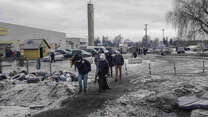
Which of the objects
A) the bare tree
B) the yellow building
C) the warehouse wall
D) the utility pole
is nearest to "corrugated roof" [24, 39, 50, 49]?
the yellow building

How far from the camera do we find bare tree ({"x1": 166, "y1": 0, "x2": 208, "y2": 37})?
3030 centimetres

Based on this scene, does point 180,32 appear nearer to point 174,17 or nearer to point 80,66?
point 174,17

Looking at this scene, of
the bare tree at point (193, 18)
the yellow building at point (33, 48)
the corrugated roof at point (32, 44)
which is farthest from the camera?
the yellow building at point (33, 48)

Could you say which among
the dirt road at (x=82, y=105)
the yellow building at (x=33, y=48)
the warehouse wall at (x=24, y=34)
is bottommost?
the dirt road at (x=82, y=105)

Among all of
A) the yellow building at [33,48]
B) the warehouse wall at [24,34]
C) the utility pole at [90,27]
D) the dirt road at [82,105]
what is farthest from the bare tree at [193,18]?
the utility pole at [90,27]

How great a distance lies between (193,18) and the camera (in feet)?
100

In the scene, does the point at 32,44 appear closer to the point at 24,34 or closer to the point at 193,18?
the point at 24,34

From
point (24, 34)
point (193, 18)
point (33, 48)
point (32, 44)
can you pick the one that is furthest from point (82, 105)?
point (24, 34)

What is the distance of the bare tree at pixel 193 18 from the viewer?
3030cm

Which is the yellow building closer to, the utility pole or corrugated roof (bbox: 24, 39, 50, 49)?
corrugated roof (bbox: 24, 39, 50, 49)

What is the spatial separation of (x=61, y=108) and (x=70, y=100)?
0.67 meters

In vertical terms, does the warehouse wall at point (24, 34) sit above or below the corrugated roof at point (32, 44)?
above

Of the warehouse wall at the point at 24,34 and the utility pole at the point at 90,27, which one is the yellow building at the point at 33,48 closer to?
the warehouse wall at the point at 24,34

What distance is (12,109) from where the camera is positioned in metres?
8.52
